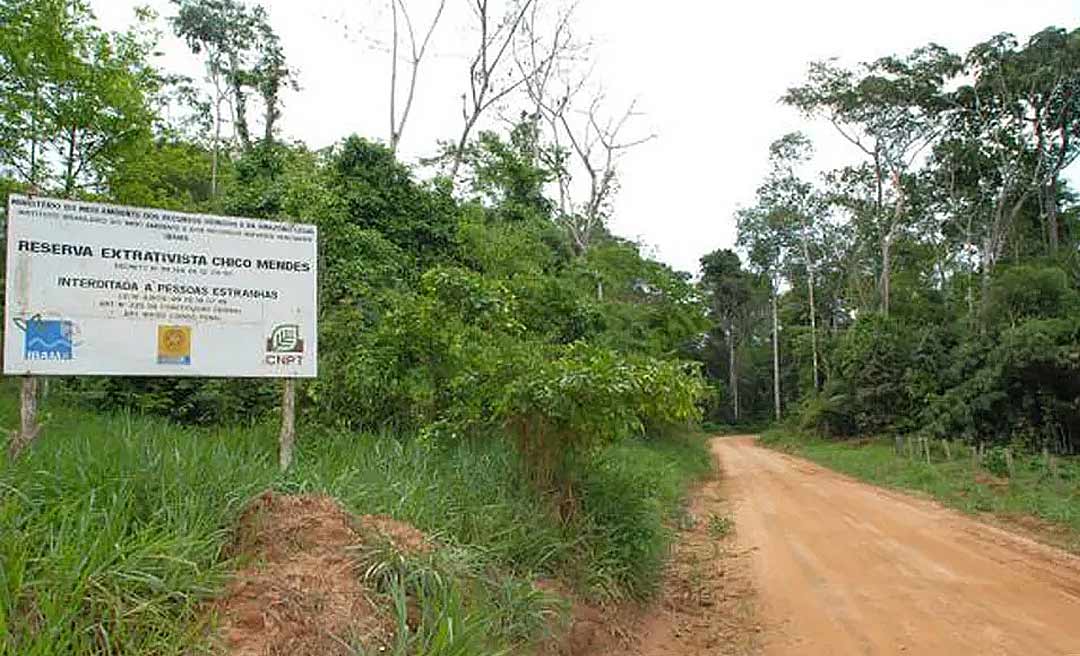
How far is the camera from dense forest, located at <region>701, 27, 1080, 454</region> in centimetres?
2550

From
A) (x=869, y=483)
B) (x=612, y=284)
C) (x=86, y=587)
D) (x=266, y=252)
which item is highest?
(x=612, y=284)

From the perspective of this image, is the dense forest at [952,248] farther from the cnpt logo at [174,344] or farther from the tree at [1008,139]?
the cnpt logo at [174,344]

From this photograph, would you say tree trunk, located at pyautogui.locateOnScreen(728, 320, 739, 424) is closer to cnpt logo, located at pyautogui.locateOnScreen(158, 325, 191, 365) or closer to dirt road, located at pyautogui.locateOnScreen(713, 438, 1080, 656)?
dirt road, located at pyautogui.locateOnScreen(713, 438, 1080, 656)

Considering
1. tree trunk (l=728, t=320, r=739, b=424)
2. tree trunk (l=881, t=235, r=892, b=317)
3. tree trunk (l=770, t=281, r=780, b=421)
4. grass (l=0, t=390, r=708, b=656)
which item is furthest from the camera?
tree trunk (l=728, t=320, r=739, b=424)

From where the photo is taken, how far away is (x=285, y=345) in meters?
5.99

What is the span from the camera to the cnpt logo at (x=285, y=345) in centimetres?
592

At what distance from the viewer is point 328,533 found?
4273 mm

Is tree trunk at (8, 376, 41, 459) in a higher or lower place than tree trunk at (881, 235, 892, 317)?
lower

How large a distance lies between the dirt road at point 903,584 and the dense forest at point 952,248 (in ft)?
40.9

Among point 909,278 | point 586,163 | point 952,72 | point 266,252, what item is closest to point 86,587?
point 266,252

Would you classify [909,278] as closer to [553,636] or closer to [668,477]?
[668,477]

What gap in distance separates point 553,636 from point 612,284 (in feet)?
50.6

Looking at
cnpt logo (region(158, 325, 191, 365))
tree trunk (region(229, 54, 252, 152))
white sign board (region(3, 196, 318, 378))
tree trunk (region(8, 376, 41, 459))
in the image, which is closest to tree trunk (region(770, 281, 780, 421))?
tree trunk (region(229, 54, 252, 152))

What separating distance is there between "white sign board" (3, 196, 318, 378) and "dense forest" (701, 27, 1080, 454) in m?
22.6
